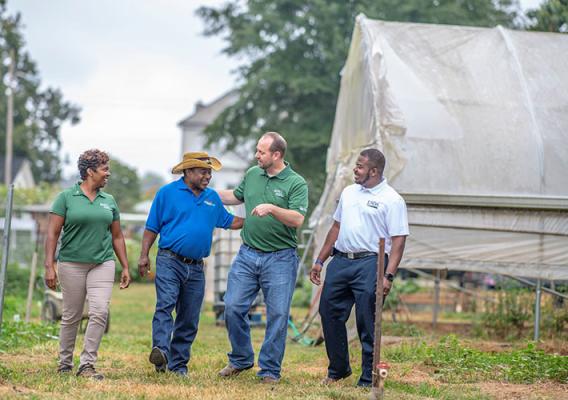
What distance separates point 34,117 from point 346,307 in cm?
5522

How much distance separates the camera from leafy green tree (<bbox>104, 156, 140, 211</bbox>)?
64.2 meters

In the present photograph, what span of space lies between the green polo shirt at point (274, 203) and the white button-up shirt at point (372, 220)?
0.43 m

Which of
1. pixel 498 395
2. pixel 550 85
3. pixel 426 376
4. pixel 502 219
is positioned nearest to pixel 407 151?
pixel 502 219

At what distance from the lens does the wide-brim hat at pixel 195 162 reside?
8.14m

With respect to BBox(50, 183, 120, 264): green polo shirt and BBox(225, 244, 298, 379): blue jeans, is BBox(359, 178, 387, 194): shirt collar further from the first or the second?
BBox(50, 183, 120, 264): green polo shirt

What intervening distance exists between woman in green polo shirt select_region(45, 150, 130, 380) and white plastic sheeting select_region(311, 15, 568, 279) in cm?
435

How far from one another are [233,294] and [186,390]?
3.84 ft

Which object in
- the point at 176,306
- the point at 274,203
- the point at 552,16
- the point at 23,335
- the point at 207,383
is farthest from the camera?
the point at 552,16

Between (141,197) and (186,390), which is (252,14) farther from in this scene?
(141,197)

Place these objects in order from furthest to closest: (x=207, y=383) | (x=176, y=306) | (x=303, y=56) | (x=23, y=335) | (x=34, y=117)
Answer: (x=34, y=117) → (x=303, y=56) → (x=23, y=335) → (x=176, y=306) → (x=207, y=383)

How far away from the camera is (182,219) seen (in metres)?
8.12

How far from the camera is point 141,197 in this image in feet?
225

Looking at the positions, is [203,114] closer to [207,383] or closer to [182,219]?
[182,219]

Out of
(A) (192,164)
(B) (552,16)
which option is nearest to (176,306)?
(A) (192,164)
